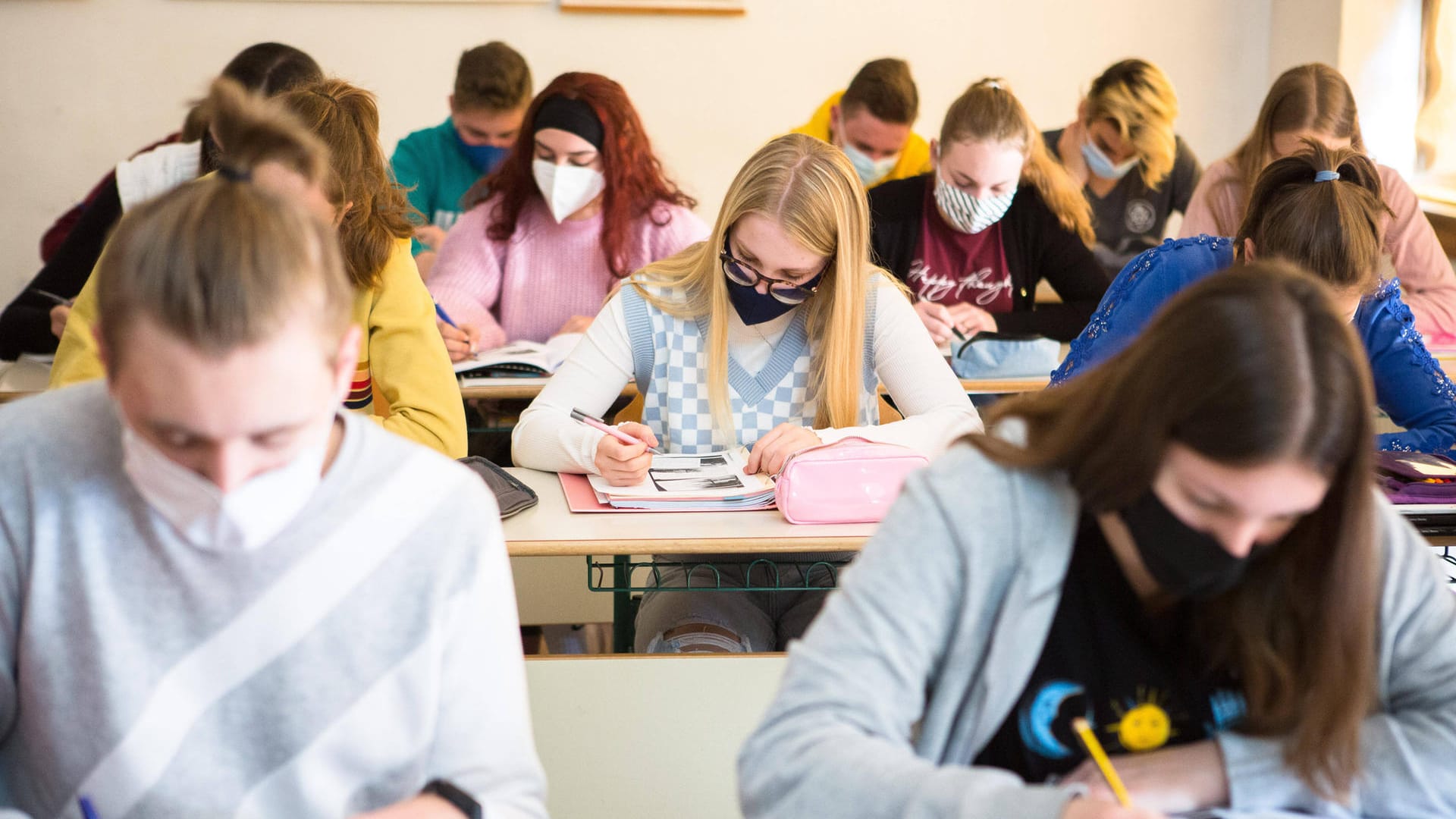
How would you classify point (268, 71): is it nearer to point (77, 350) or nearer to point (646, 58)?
point (77, 350)

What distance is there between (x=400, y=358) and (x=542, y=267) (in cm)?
125

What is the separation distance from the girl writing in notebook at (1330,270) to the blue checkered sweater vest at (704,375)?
51 centimetres


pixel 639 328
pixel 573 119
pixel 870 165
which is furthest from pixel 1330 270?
pixel 870 165

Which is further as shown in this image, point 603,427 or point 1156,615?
point 603,427

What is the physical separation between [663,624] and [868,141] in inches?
93.5

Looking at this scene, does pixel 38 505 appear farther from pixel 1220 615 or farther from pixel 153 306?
pixel 1220 615

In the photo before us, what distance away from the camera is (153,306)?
0.87m

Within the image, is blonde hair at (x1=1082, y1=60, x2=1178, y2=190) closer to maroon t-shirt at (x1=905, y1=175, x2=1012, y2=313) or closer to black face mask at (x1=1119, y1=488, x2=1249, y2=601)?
maroon t-shirt at (x1=905, y1=175, x2=1012, y2=313)

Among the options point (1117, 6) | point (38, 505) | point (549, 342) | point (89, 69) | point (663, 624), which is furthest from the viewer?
point (1117, 6)

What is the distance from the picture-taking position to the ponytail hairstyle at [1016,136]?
3146mm

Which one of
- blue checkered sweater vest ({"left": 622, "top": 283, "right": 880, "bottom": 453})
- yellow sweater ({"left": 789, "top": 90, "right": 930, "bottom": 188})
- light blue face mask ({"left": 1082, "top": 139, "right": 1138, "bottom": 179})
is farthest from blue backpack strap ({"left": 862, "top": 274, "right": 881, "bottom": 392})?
light blue face mask ({"left": 1082, "top": 139, "right": 1138, "bottom": 179})

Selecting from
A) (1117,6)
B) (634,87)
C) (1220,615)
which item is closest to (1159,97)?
(1117,6)

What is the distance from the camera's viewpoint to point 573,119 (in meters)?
3.21

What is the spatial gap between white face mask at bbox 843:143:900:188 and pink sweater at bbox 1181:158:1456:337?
98 centimetres
